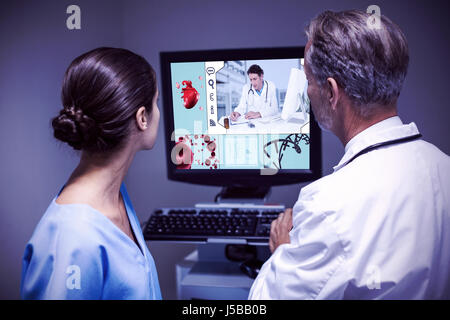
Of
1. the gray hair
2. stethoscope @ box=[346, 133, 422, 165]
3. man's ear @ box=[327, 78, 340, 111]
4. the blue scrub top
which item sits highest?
the gray hair

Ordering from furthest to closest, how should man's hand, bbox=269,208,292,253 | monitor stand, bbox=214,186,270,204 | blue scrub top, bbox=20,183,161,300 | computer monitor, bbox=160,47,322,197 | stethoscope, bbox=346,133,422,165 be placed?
monitor stand, bbox=214,186,270,204, computer monitor, bbox=160,47,322,197, man's hand, bbox=269,208,292,253, stethoscope, bbox=346,133,422,165, blue scrub top, bbox=20,183,161,300

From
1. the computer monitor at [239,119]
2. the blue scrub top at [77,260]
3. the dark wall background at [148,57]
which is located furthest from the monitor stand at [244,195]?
the blue scrub top at [77,260]

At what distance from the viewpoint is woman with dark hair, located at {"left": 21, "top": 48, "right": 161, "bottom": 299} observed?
2.51ft

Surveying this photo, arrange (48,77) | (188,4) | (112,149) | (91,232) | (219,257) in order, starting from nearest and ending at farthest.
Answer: (91,232) < (112,149) < (48,77) < (219,257) < (188,4)

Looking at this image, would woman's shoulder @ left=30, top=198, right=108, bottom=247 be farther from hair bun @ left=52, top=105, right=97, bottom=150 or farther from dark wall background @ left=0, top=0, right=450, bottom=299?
dark wall background @ left=0, top=0, right=450, bottom=299

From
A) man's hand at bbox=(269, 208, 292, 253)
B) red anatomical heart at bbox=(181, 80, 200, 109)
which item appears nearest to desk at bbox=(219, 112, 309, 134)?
red anatomical heart at bbox=(181, 80, 200, 109)

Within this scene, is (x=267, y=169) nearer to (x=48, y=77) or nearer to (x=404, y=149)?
(x=404, y=149)

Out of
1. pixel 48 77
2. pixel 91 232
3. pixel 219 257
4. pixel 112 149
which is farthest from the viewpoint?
pixel 219 257

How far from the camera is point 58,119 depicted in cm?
86

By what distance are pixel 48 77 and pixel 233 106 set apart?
2.16 feet

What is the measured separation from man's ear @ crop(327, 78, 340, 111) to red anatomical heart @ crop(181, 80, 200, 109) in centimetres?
58

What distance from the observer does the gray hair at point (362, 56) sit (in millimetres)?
890

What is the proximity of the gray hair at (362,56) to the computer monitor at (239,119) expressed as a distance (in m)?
0.41
